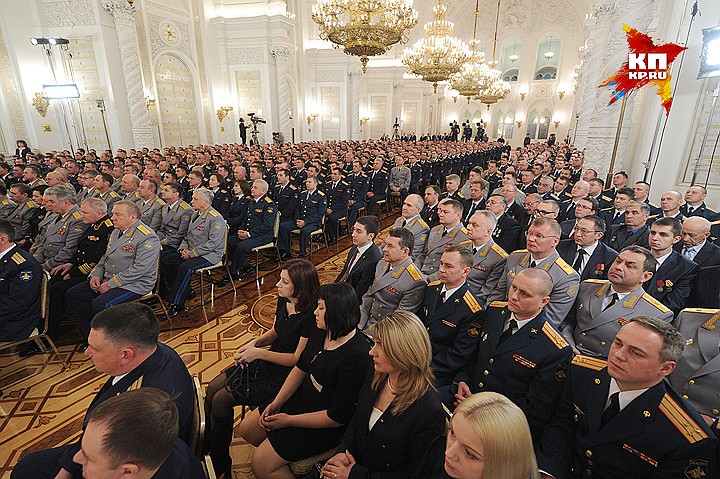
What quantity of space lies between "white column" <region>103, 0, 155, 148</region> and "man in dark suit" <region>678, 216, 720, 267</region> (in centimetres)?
1331

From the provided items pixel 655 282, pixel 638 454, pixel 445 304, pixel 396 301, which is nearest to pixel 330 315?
pixel 445 304

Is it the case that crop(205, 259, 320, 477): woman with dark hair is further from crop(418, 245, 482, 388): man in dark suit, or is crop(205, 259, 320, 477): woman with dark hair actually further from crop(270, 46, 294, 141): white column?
crop(270, 46, 294, 141): white column

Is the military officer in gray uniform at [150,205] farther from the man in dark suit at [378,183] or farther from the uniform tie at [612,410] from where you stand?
the uniform tie at [612,410]

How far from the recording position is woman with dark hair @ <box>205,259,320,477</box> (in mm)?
2119

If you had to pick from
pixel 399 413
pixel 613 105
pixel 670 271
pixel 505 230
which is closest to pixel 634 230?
pixel 670 271

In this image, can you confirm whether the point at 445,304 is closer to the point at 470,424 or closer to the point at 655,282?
the point at 470,424

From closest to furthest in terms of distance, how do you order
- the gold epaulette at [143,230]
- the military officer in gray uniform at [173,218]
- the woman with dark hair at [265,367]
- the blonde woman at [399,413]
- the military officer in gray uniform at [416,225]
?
the blonde woman at [399,413]
the woman with dark hair at [265,367]
the gold epaulette at [143,230]
the military officer in gray uniform at [416,225]
the military officer in gray uniform at [173,218]

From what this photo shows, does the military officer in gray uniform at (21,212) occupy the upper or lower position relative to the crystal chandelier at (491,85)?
lower

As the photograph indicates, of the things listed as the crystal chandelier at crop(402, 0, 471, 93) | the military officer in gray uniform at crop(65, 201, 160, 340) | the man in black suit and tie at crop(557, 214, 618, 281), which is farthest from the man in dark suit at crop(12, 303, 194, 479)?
the crystal chandelier at crop(402, 0, 471, 93)

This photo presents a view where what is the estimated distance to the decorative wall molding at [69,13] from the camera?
33.5 ft

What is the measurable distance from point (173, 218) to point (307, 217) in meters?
1.95

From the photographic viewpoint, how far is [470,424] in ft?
3.59

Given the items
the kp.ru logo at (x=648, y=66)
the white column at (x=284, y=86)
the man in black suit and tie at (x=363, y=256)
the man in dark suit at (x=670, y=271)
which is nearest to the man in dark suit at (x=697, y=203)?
the man in dark suit at (x=670, y=271)

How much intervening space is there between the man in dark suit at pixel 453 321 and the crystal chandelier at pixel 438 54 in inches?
409
